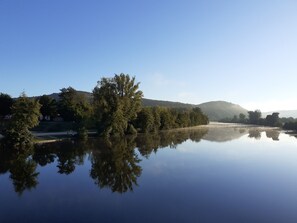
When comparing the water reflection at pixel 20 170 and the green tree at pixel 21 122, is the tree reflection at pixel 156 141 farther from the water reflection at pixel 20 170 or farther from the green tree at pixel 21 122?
the green tree at pixel 21 122

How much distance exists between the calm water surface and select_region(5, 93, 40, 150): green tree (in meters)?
6.01

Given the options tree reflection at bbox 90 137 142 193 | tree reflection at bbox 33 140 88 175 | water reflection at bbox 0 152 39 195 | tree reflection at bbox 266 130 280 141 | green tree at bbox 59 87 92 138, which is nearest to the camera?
water reflection at bbox 0 152 39 195

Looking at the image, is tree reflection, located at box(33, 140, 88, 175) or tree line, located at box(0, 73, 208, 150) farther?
tree line, located at box(0, 73, 208, 150)

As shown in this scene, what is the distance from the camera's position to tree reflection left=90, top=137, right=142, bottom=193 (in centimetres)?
2182

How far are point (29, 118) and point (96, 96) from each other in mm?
30242

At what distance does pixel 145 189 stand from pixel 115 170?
6.84 m

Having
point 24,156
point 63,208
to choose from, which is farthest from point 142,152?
point 63,208

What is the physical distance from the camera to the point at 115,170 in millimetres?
26688

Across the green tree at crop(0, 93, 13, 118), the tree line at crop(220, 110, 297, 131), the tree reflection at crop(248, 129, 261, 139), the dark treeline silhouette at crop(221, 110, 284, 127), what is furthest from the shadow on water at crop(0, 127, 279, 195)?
the dark treeline silhouette at crop(221, 110, 284, 127)

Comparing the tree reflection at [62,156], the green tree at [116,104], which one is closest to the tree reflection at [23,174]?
the tree reflection at [62,156]

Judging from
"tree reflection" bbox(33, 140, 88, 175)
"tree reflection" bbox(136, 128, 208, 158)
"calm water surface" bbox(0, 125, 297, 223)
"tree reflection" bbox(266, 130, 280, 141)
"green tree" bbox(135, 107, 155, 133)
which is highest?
"green tree" bbox(135, 107, 155, 133)

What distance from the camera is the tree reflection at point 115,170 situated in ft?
71.6

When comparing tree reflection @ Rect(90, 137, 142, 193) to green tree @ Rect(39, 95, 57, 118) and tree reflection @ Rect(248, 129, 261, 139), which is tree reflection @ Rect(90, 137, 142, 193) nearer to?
green tree @ Rect(39, 95, 57, 118)

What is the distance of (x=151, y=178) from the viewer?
23859 millimetres
